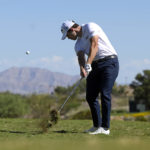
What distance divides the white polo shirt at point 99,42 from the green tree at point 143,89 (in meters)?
75.8

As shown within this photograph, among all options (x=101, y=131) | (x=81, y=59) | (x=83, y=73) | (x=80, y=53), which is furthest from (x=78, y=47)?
(x=101, y=131)

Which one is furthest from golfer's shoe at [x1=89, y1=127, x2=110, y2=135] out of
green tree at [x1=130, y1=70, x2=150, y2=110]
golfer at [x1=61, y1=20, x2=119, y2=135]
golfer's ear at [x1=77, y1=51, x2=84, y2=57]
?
green tree at [x1=130, y1=70, x2=150, y2=110]

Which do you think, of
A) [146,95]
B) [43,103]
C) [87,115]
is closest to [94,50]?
[43,103]

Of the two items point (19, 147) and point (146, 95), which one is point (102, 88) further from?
point (146, 95)

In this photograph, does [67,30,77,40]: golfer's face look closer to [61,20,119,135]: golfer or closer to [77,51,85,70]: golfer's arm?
[61,20,119,135]: golfer

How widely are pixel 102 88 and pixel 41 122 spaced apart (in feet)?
4.50

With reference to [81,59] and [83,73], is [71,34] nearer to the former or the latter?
[81,59]

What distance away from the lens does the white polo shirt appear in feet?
26.9

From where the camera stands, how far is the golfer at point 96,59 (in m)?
8.20

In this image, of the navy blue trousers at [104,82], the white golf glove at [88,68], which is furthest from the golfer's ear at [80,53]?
the white golf glove at [88,68]

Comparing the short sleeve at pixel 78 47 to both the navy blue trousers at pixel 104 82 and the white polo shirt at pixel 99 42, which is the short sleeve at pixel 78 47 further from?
the navy blue trousers at pixel 104 82

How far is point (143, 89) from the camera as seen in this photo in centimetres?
8738

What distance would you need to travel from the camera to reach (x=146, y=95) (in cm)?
8575

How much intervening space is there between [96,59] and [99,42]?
35 centimetres
